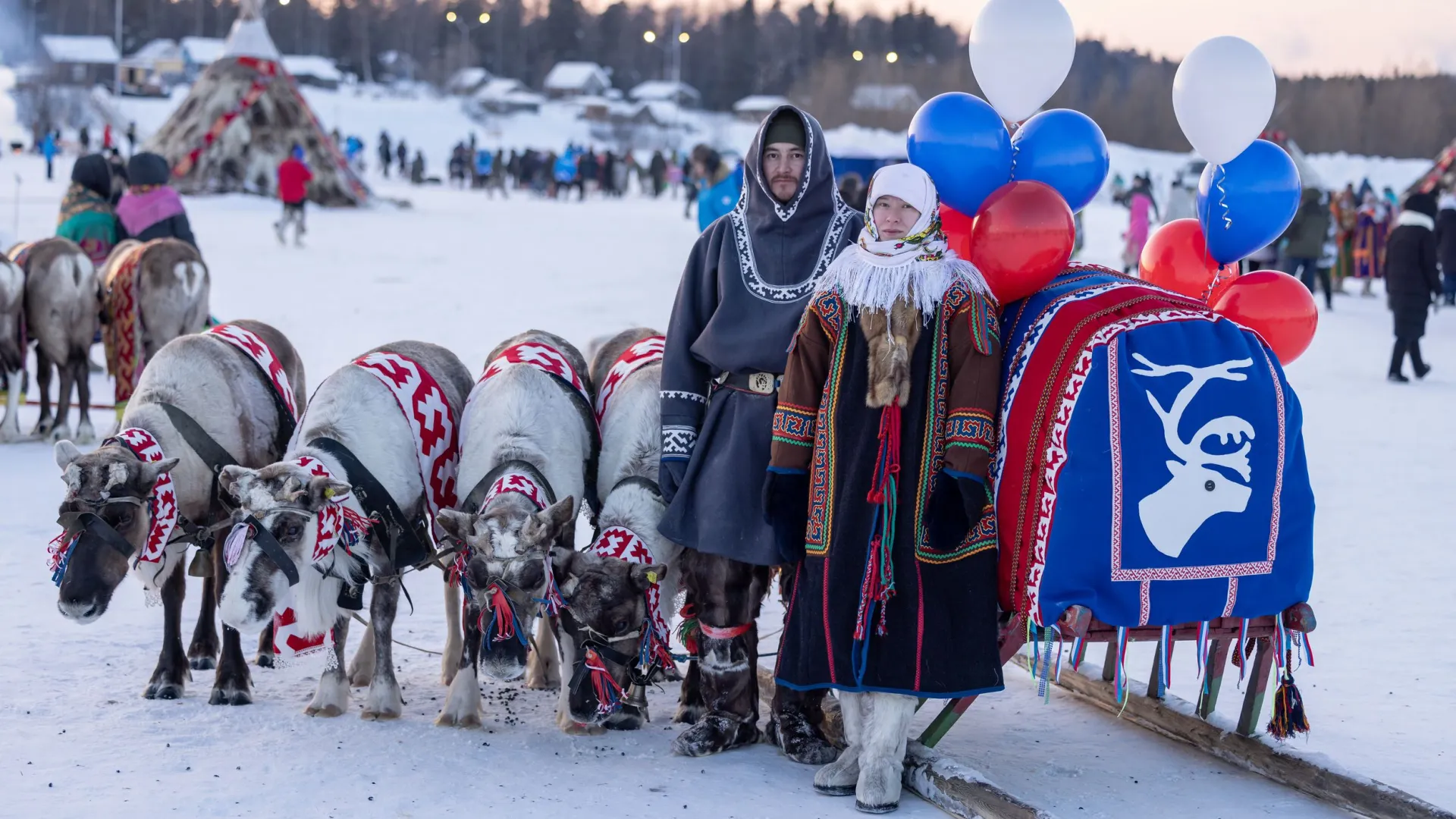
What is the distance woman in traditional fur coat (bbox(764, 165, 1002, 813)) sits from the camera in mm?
3828

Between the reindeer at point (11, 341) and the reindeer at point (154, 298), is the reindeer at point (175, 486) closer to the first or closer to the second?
the reindeer at point (154, 298)

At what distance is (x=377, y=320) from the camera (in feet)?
44.0

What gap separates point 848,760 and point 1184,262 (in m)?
2.08

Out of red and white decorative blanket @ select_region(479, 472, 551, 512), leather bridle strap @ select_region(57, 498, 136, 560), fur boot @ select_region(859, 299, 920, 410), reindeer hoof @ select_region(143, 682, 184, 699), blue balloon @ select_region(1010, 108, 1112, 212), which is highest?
blue balloon @ select_region(1010, 108, 1112, 212)

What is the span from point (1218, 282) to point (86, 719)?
4.04m

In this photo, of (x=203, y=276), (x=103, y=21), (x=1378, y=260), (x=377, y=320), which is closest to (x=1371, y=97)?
(x=1378, y=260)

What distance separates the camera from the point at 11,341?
8.60 metres

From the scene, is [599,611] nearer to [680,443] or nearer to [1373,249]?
[680,443]

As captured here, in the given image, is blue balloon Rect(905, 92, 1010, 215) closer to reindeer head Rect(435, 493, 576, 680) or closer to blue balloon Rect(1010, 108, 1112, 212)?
blue balloon Rect(1010, 108, 1112, 212)

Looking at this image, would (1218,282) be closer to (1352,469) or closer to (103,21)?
(1352,469)

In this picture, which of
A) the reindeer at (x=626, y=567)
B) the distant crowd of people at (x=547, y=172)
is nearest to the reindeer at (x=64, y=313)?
the reindeer at (x=626, y=567)

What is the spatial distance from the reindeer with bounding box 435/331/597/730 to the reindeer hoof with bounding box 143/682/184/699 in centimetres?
95

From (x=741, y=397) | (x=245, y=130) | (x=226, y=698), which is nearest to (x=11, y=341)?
(x=226, y=698)

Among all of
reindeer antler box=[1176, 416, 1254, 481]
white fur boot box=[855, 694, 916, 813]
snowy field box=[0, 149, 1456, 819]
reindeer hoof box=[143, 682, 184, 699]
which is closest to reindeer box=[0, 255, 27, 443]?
snowy field box=[0, 149, 1456, 819]
